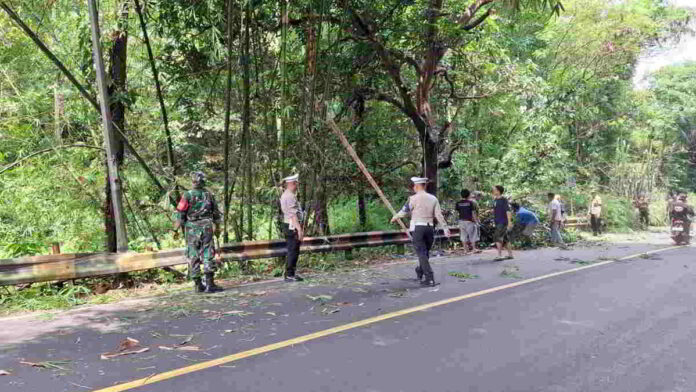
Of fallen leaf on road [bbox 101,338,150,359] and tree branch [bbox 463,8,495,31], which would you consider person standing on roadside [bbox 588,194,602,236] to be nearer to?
tree branch [bbox 463,8,495,31]

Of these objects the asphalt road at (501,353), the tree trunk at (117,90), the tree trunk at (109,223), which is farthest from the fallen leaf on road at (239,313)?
the tree trunk at (109,223)

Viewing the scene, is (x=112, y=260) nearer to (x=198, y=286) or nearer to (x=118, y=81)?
(x=198, y=286)

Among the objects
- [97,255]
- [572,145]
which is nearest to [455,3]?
[97,255]

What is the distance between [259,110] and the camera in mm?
10680

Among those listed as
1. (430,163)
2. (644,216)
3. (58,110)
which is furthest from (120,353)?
(644,216)

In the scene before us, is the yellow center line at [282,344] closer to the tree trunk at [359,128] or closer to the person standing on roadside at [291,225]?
the person standing on roadside at [291,225]

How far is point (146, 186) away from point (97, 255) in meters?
2.81

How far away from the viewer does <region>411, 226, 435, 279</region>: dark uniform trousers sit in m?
8.18

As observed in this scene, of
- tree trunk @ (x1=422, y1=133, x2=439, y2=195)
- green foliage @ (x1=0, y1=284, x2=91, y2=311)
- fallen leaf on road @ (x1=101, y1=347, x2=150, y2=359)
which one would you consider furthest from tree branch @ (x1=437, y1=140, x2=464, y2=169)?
fallen leaf on road @ (x1=101, y1=347, x2=150, y2=359)

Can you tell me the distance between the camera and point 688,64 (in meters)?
37.9

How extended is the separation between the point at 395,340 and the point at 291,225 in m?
3.91

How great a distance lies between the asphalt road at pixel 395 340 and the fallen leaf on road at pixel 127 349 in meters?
Answer: 0.10

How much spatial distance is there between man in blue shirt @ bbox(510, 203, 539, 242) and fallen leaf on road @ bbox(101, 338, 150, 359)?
1237 centimetres

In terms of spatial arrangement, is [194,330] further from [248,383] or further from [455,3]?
[455,3]
